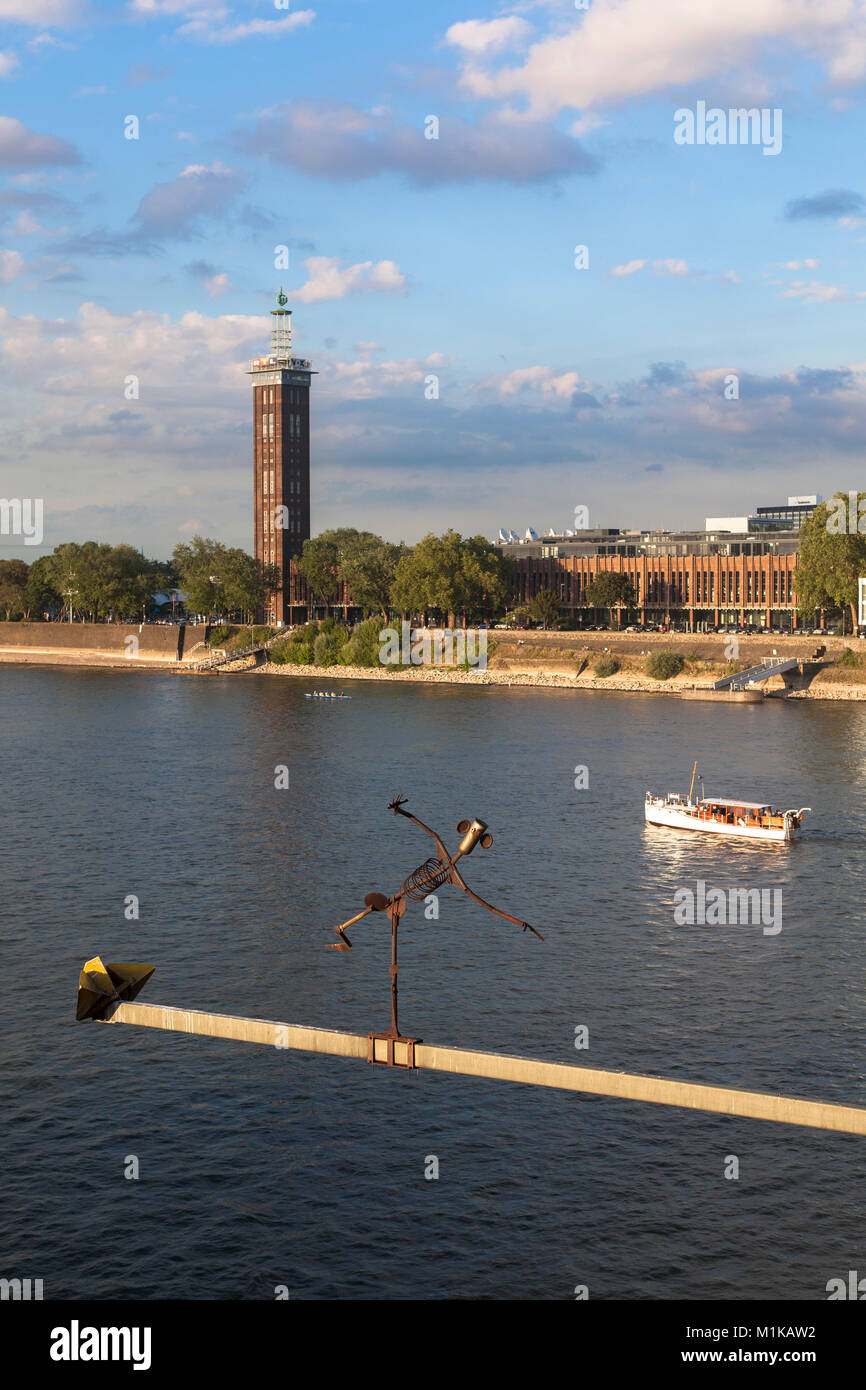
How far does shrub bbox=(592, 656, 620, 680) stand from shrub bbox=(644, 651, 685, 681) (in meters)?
6.27

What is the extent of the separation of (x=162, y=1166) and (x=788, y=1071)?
15401 millimetres

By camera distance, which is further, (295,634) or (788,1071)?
(295,634)

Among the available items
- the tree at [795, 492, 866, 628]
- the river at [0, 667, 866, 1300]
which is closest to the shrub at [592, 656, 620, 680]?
the tree at [795, 492, 866, 628]

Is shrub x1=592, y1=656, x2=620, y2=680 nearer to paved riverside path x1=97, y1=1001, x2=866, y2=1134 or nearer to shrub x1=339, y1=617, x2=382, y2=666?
shrub x1=339, y1=617, x2=382, y2=666

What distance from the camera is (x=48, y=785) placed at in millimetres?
80562

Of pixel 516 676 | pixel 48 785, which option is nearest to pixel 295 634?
pixel 516 676

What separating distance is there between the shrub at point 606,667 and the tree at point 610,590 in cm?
3496

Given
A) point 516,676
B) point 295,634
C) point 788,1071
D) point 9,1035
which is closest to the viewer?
point 788,1071

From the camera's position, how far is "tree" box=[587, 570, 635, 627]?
188625 mm

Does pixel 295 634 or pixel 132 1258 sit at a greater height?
pixel 295 634

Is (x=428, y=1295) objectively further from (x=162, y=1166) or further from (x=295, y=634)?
(x=295, y=634)

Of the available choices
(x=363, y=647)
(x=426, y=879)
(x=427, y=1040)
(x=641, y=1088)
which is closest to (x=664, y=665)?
(x=363, y=647)

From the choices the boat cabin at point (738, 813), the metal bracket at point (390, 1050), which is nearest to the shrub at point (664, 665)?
the boat cabin at point (738, 813)
